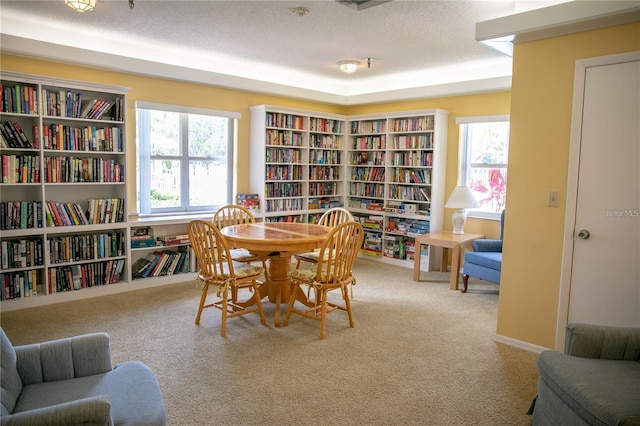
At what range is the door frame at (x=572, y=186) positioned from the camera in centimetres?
304

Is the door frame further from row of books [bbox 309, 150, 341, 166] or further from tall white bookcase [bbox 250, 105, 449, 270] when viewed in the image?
row of books [bbox 309, 150, 341, 166]

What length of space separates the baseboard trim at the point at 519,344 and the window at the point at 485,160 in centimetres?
231

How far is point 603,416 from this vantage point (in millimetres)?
1782

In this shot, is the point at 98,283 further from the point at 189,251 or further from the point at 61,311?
the point at 189,251

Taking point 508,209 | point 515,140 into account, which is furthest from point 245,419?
point 515,140

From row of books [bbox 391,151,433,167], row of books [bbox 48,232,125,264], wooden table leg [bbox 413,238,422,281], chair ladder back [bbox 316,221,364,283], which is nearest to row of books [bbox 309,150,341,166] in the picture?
row of books [bbox 391,151,433,167]

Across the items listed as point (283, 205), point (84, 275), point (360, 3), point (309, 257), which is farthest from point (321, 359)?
point (283, 205)

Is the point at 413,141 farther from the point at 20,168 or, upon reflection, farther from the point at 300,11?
the point at 20,168

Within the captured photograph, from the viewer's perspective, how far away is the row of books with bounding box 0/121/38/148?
13.0 feet

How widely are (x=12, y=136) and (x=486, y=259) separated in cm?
465

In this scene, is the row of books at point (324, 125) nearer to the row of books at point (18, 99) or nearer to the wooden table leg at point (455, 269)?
the wooden table leg at point (455, 269)

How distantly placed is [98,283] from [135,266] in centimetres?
46

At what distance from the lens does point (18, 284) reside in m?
4.07

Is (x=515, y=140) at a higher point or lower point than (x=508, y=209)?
higher
